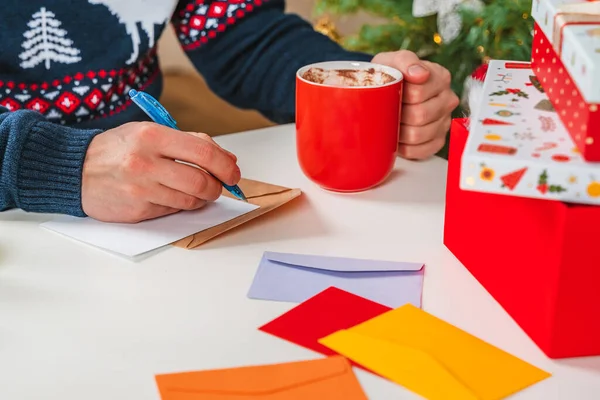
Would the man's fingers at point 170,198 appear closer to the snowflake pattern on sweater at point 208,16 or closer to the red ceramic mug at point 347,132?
the red ceramic mug at point 347,132

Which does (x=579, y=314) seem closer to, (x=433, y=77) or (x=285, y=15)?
(x=433, y=77)

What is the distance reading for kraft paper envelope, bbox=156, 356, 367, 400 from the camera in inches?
17.6

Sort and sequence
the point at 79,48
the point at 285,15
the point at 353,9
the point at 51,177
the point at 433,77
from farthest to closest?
the point at 353,9
the point at 285,15
the point at 79,48
the point at 433,77
the point at 51,177

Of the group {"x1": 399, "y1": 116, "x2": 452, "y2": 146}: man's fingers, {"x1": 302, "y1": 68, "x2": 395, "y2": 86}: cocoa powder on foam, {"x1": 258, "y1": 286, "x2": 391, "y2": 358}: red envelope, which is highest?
{"x1": 302, "y1": 68, "x2": 395, "y2": 86}: cocoa powder on foam

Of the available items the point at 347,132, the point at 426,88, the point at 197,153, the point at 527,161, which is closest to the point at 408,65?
the point at 426,88

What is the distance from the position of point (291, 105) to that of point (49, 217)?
472 millimetres

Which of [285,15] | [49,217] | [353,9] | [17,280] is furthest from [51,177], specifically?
[353,9]

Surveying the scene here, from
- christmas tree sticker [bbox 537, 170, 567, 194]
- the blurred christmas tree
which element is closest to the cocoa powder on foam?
christmas tree sticker [bbox 537, 170, 567, 194]

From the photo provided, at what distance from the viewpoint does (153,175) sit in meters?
0.67

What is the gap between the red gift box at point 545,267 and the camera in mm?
464

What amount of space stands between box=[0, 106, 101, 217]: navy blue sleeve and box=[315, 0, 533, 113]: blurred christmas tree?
0.90 meters

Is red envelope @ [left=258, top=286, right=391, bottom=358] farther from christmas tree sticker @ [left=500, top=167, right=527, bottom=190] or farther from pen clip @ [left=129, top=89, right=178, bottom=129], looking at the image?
pen clip @ [left=129, top=89, right=178, bottom=129]

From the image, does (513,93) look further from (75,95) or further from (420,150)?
(75,95)

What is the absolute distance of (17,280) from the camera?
0.59 meters
